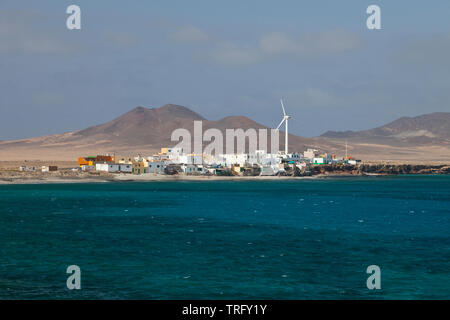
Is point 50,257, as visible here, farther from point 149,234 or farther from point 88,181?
point 88,181

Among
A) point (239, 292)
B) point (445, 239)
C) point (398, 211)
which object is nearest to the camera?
point (239, 292)

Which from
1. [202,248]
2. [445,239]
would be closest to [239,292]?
[202,248]
